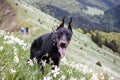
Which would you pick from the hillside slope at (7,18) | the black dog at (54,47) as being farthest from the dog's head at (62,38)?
the hillside slope at (7,18)

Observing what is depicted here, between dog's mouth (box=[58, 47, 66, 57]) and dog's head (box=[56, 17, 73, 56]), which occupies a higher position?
dog's head (box=[56, 17, 73, 56])

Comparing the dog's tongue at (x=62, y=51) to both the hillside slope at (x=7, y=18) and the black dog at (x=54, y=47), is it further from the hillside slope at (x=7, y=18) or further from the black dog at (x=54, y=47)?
the hillside slope at (x=7, y=18)

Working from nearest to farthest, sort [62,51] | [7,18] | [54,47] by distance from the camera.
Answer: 1. [62,51]
2. [54,47]
3. [7,18]

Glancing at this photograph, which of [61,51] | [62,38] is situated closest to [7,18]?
[62,38]

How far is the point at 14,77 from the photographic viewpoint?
7574 mm

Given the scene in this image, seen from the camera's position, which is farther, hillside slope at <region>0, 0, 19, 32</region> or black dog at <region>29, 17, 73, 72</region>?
hillside slope at <region>0, 0, 19, 32</region>

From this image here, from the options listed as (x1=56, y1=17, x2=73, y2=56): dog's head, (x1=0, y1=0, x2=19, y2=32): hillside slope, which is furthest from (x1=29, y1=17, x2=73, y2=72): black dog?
(x1=0, y1=0, x2=19, y2=32): hillside slope

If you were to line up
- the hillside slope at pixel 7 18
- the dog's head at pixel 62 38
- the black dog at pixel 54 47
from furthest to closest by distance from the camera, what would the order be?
1. the hillside slope at pixel 7 18
2. the black dog at pixel 54 47
3. the dog's head at pixel 62 38

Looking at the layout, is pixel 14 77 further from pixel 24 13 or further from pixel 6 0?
pixel 6 0

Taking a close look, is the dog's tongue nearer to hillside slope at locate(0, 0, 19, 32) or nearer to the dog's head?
the dog's head

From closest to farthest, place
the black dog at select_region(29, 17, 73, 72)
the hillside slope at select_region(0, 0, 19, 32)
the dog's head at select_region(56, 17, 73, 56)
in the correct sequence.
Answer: the dog's head at select_region(56, 17, 73, 56) → the black dog at select_region(29, 17, 73, 72) → the hillside slope at select_region(0, 0, 19, 32)

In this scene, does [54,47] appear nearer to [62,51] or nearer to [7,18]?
[62,51]

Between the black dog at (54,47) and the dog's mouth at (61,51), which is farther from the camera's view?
the black dog at (54,47)

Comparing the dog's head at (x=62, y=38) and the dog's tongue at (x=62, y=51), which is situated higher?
the dog's head at (x=62, y=38)
